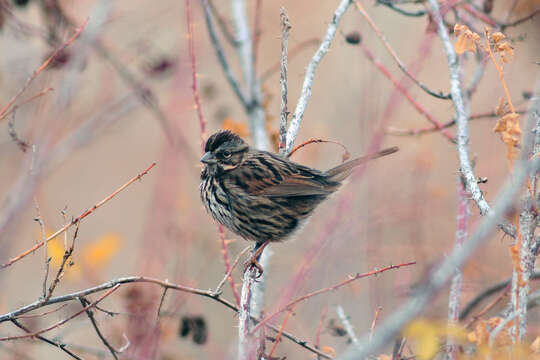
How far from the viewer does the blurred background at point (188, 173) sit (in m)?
3.70

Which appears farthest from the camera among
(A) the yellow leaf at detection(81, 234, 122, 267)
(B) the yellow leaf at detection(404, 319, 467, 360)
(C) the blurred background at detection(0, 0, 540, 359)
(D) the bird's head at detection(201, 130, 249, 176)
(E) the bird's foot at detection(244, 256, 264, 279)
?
(D) the bird's head at detection(201, 130, 249, 176)

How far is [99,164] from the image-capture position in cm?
984

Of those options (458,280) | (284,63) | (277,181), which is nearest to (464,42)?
(284,63)

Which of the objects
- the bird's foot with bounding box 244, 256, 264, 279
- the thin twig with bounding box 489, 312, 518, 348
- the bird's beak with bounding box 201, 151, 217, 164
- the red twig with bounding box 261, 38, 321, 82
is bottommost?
the thin twig with bounding box 489, 312, 518, 348

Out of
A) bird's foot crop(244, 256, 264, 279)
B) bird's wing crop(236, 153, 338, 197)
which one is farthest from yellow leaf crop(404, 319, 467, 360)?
bird's wing crop(236, 153, 338, 197)

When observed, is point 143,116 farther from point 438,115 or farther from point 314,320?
point 314,320

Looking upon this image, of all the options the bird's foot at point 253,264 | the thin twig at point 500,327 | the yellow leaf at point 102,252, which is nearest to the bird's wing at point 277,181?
the bird's foot at point 253,264

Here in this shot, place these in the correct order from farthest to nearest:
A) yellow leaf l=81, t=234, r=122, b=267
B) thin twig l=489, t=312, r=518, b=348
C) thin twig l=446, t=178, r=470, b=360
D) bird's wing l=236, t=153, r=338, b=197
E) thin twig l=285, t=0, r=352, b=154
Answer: bird's wing l=236, t=153, r=338, b=197 < yellow leaf l=81, t=234, r=122, b=267 < thin twig l=285, t=0, r=352, b=154 < thin twig l=446, t=178, r=470, b=360 < thin twig l=489, t=312, r=518, b=348

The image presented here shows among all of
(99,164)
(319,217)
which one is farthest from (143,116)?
(319,217)

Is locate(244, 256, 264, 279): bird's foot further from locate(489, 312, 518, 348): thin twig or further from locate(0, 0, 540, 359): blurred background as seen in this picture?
locate(489, 312, 518, 348): thin twig

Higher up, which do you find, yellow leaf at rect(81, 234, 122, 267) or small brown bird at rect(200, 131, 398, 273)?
small brown bird at rect(200, 131, 398, 273)

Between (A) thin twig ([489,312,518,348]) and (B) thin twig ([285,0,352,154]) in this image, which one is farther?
(B) thin twig ([285,0,352,154])

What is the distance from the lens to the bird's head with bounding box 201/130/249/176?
4734mm

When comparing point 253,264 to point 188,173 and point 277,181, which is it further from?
point 188,173
